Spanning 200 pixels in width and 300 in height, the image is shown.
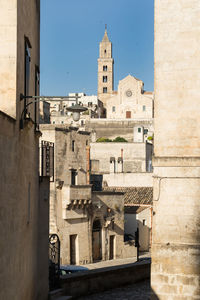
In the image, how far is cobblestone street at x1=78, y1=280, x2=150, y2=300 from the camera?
513 inches

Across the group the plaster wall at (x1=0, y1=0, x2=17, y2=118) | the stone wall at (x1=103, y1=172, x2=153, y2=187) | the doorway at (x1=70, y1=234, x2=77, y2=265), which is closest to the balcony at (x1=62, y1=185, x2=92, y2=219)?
the doorway at (x1=70, y1=234, x2=77, y2=265)

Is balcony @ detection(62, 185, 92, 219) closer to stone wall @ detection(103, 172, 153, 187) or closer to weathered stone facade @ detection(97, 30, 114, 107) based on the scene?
stone wall @ detection(103, 172, 153, 187)

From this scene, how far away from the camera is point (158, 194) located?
38.6ft

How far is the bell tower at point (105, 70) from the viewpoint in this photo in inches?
4264

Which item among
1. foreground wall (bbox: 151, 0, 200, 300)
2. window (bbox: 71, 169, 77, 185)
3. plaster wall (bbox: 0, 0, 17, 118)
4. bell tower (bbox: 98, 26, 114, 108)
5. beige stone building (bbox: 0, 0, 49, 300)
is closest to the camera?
beige stone building (bbox: 0, 0, 49, 300)

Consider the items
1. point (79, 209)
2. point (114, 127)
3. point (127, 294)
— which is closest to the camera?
point (127, 294)

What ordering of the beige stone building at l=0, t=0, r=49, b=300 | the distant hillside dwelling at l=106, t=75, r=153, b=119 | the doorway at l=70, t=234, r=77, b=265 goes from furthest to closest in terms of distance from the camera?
the distant hillside dwelling at l=106, t=75, r=153, b=119 → the doorway at l=70, t=234, r=77, b=265 → the beige stone building at l=0, t=0, r=49, b=300

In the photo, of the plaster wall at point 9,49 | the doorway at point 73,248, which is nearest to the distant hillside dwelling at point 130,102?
the doorway at point 73,248

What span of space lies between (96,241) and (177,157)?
2324 centimetres

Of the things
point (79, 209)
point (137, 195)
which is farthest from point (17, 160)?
point (137, 195)

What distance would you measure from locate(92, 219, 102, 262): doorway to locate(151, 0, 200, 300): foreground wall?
22.1 m

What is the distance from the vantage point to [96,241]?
111 ft

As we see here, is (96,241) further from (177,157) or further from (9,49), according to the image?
(9,49)

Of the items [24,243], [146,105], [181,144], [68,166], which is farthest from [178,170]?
[146,105]
